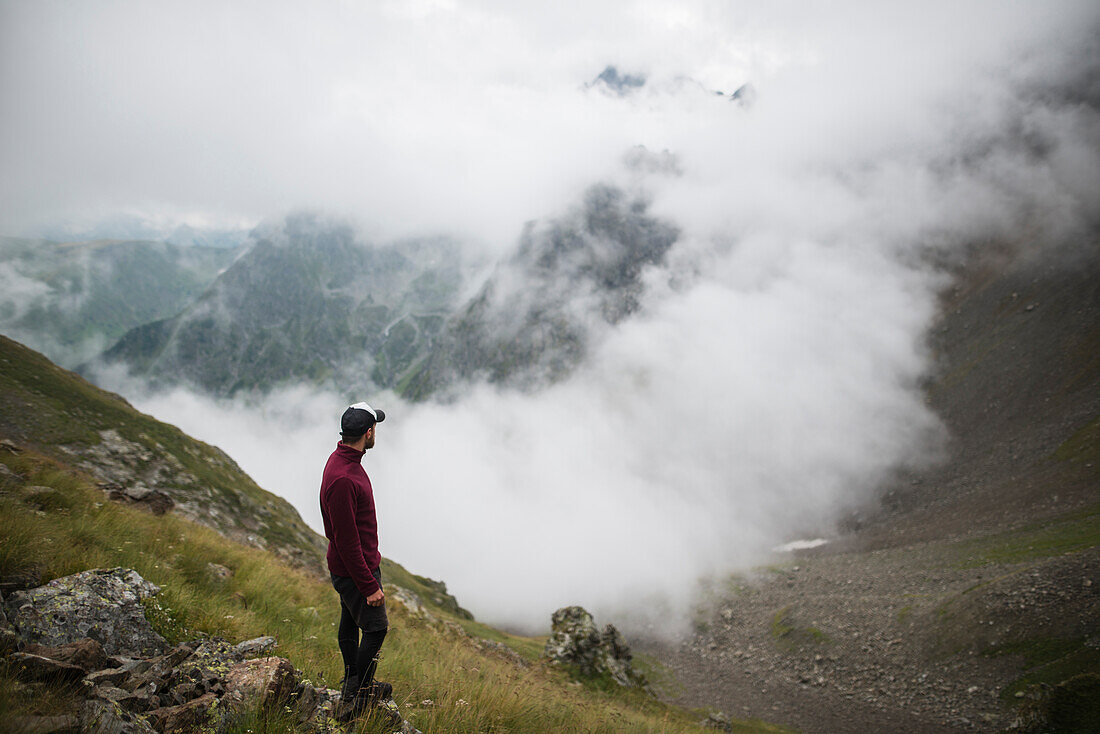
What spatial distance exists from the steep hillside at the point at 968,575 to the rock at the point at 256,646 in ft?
79.0

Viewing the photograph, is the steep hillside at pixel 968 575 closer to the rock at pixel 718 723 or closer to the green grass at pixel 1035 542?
the green grass at pixel 1035 542

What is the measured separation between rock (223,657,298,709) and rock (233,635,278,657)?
1.00 metres

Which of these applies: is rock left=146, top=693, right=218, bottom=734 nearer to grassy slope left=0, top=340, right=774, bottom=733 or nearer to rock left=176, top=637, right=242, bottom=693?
rock left=176, top=637, right=242, bottom=693

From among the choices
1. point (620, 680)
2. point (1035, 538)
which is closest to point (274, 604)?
point (620, 680)

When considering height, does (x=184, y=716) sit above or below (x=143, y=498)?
above

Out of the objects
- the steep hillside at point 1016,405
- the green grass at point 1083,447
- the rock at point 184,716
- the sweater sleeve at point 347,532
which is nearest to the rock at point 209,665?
the rock at point 184,716

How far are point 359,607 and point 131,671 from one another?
2338 millimetres

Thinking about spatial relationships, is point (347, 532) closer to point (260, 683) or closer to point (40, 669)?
point (260, 683)

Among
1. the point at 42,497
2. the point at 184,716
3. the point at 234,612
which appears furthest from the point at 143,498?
the point at 184,716

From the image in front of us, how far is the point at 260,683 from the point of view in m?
5.11

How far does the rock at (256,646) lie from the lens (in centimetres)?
640

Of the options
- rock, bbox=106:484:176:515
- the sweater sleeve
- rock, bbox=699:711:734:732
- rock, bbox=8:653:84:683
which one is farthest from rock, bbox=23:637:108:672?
rock, bbox=699:711:734:732

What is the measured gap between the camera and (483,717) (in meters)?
6.90

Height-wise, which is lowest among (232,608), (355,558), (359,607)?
(232,608)
